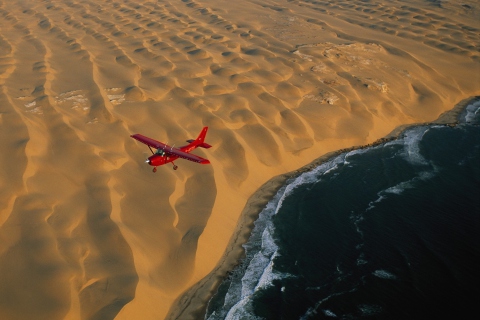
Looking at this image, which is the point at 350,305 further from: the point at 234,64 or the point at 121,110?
the point at 234,64

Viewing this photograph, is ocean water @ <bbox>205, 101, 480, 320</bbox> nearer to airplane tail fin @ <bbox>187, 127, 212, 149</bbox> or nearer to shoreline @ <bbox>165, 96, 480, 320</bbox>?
shoreline @ <bbox>165, 96, 480, 320</bbox>

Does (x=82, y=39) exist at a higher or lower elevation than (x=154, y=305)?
lower

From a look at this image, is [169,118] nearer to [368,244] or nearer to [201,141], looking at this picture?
[201,141]

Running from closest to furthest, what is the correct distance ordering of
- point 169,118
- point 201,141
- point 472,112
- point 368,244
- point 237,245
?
point 368,244 → point 237,245 → point 201,141 → point 169,118 → point 472,112

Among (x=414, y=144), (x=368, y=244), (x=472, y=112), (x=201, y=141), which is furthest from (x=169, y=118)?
(x=472, y=112)

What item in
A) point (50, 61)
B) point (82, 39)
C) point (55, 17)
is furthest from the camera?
point (55, 17)

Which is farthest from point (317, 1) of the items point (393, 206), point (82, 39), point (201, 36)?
point (393, 206)
